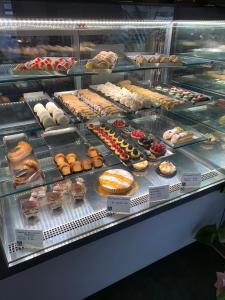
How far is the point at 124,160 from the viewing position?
190 cm

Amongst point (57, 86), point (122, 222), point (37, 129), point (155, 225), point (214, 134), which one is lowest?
point (155, 225)

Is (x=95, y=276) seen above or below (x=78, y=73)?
below

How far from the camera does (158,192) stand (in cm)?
191

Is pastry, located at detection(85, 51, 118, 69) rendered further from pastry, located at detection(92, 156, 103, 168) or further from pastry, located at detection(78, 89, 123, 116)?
pastry, located at detection(92, 156, 103, 168)

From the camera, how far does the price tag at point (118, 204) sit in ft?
5.81

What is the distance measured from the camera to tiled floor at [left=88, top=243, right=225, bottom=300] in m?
2.15

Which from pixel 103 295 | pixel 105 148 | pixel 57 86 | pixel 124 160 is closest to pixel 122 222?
pixel 124 160

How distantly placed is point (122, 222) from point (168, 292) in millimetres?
900

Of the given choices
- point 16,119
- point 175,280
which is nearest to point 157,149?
point 16,119

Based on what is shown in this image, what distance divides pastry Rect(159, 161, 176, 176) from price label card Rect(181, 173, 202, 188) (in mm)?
196

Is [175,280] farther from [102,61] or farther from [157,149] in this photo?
[102,61]

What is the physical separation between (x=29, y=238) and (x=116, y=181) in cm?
76

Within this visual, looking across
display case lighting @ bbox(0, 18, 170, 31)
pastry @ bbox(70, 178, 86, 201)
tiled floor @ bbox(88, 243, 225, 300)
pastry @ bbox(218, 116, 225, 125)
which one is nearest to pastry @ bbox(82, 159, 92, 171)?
pastry @ bbox(70, 178, 86, 201)

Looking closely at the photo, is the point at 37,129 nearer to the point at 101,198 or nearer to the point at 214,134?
the point at 101,198
